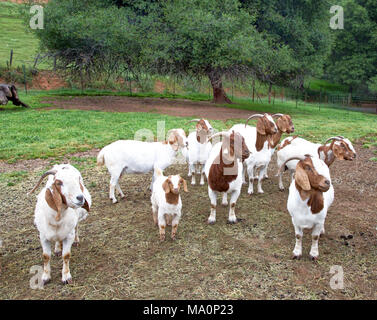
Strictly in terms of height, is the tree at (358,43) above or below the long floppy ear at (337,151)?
above

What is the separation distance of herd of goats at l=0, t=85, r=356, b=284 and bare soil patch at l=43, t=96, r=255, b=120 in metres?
11.0

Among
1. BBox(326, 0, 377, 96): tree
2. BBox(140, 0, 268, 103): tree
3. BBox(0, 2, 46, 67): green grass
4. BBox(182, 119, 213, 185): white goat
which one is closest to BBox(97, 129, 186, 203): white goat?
BBox(182, 119, 213, 185): white goat

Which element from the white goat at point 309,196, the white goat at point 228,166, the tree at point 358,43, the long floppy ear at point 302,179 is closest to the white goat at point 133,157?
the white goat at point 228,166

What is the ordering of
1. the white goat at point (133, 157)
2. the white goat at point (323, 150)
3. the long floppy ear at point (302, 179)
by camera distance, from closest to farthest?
the long floppy ear at point (302, 179), the white goat at point (323, 150), the white goat at point (133, 157)

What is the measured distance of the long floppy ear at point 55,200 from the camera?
4.02 metres

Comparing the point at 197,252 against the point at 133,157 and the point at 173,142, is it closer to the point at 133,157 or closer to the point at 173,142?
the point at 133,157

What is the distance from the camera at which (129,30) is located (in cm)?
2097

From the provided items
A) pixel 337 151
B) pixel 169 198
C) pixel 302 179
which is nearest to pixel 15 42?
pixel 169 198

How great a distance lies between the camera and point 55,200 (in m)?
4.02

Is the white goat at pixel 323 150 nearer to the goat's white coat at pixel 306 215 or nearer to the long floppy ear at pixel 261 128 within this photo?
the long floppy ear at pixel 261 128

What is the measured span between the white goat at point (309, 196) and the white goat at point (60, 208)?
287 cm

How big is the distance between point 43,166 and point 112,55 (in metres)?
15.2

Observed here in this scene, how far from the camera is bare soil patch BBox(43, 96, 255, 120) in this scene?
20277 millimetres

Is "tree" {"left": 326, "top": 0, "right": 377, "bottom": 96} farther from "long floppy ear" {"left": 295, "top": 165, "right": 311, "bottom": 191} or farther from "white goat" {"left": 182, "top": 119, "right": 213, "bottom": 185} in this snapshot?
"long floppy ear" {"left": 295, "top": 165, "right": 311, "bottom": 191}
